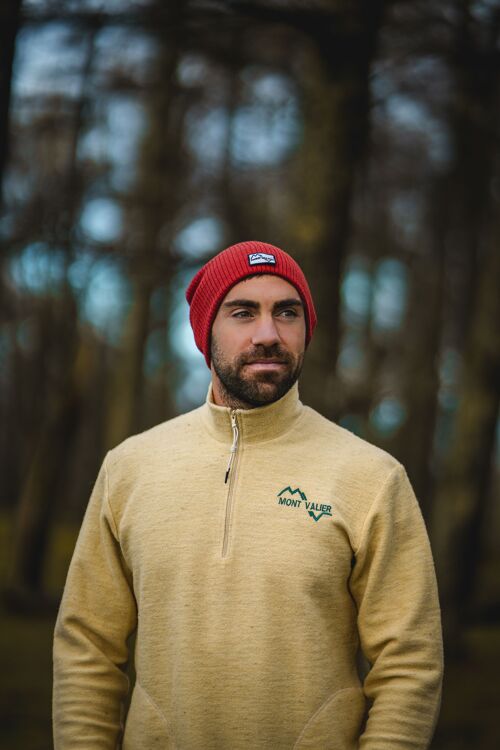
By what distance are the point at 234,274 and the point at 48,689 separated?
16.7 feet

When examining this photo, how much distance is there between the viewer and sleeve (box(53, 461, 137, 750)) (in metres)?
2.57

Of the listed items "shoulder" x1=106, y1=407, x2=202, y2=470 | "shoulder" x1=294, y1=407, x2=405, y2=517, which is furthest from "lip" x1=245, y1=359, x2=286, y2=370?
"shoulder" x1=106, y1=407, x2=202, y2=470

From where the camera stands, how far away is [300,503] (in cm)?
251

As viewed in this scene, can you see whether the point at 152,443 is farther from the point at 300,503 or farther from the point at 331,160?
the point at 331,160

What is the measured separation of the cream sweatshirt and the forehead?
36 centimetres

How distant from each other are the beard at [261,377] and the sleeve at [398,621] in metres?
0.45

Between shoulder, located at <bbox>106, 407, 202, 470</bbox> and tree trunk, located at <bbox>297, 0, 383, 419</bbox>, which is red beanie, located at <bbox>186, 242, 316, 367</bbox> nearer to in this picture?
shoulder, located at <bbox>106, 407, 202, 470</bbox>

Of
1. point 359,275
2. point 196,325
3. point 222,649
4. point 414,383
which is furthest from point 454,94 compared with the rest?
point 359,275

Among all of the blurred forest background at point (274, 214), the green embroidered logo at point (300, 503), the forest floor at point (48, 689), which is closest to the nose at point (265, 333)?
the green embroidered logo at point (300, 503)

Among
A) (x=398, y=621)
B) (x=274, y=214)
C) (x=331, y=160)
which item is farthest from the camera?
A: (x=274, y=214)

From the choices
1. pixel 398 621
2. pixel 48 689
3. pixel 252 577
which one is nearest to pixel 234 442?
pixel 252 577

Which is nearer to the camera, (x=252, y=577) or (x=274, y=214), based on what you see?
(x=252, y=577)

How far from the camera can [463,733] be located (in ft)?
20.0

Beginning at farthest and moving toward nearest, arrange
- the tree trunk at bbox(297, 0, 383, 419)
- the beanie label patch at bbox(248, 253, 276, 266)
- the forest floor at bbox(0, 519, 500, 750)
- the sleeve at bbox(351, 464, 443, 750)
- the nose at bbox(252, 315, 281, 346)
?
the forest floor at bbox(0, 519, 500, 750), the tree trunk at bbox(297, 0, 383, 419), the beanie label patch at bbox(248, 253, 276, 266), the nose at bbox(252, 315, 281, 346), the sleeve at bbox(351, 464, 443, 750)
